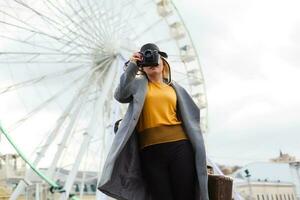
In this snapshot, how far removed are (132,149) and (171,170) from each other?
7.7 inches

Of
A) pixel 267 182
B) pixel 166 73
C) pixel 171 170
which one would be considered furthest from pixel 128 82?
pixel 267 182

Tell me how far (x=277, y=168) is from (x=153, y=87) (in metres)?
34.3

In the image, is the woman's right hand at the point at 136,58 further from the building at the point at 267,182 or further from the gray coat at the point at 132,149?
the building at the point at 267,182

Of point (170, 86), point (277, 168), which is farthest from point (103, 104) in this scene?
point (277, 168)

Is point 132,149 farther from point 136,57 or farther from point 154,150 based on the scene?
point 136,57

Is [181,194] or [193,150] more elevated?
[193,150]

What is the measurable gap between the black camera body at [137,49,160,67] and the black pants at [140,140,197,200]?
1.28 ft

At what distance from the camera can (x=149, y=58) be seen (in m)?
1.97

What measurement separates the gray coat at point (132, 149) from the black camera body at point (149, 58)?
68 millimetres

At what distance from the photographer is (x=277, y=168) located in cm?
3428

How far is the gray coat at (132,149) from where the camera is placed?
1774 mm

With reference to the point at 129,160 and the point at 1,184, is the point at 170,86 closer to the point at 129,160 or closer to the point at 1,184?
the point at 129,160

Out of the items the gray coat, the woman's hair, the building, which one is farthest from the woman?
the building

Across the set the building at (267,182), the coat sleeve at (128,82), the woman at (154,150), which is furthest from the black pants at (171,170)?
the building at (267,182)
